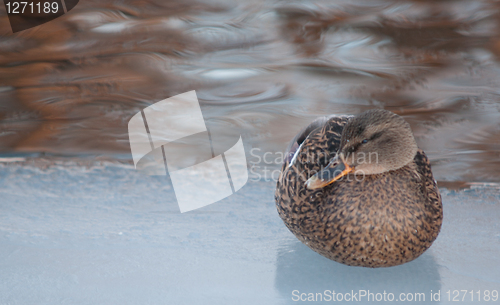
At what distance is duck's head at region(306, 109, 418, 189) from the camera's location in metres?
0.97

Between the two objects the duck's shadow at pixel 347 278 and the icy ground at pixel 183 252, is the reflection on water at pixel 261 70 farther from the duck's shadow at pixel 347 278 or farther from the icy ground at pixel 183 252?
the duck's shadow at pixel 347 278

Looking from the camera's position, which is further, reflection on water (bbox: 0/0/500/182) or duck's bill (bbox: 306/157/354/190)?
reflection on water (bbox: 0/0/500/182)

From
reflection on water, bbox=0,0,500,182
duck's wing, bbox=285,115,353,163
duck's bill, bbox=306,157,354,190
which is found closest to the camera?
duck's bill, bbox=306,157,354,190

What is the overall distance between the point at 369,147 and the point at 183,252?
0.58m

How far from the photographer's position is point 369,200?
3.25 ft

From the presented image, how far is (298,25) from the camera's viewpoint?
1804 millimetres

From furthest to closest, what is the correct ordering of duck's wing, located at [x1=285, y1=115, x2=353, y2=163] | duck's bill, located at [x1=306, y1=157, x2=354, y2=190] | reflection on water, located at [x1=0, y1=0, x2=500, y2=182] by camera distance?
reflection on water, located at [x1=0, y1=0, x2=500, y2=182]
duck's wing, located at [x1=285, y1=115, x2=353, y2=163]
duck's bill, located at [x1=306, y1=157, x2=354, y2=190]

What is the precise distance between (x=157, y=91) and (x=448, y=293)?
1363mm

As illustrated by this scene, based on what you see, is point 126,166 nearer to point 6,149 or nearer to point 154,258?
point 6,149

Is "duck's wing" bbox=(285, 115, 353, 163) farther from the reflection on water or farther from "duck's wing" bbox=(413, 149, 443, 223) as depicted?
the reflection on water

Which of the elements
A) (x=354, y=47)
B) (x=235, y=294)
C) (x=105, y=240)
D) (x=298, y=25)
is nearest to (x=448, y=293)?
(x=235, y=294)

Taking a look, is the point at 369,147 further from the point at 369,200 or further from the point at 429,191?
the point at 429,191

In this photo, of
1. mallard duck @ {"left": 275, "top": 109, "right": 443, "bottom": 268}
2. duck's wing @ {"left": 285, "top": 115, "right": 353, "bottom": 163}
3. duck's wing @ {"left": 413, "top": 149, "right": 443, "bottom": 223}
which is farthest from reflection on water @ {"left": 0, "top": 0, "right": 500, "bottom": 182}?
mallard duck @ {"left": 275, "top": 109, "right": 443, "bottom": 268}

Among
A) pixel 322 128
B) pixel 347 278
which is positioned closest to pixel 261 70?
pixel 322 128
